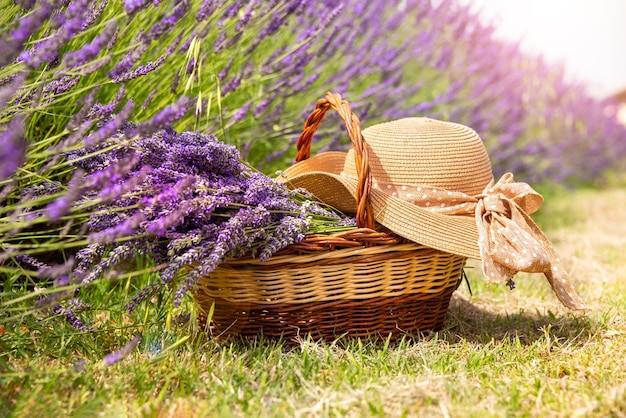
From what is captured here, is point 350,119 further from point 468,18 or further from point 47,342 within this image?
point 468,18

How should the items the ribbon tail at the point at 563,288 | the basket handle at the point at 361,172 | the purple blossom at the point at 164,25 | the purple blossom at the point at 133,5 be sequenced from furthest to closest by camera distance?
the ribbon tail at the point at 563,288
the basket handle at the point at 361,172
the purple blossom at the point at 164,25
the purple blossom at the point at 133,5

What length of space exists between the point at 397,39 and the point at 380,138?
181 cm

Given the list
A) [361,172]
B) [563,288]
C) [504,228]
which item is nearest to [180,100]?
[361,172]

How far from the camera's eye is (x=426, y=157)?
1.60 meters

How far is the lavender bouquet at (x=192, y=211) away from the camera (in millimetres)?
1296

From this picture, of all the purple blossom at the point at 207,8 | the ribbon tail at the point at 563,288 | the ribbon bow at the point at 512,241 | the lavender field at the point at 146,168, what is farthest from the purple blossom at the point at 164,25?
the ribbon tail at the point at 563,288

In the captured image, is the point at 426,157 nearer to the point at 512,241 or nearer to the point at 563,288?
the point at 512,241

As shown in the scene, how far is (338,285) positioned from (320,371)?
0.68ft

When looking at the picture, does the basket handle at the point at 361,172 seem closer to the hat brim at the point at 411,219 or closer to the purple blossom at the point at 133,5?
the hat brim at the point at 411,219

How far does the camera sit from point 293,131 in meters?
2.28

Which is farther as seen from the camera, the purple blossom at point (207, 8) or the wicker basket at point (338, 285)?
the purple blossom at point (207, 8)

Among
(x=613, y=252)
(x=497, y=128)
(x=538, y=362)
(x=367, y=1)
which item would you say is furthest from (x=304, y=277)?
(x=497, y=128)

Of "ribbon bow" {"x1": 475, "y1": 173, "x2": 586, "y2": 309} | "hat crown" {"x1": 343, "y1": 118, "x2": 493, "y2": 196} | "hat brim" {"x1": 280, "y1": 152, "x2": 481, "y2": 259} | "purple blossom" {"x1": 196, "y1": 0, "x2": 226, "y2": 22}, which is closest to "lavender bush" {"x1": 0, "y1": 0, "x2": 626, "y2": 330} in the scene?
"purple blossom" {"x1": 196, "y1": 0, "x2": 226, "y2": 22}

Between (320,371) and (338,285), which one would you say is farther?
(338,285)
